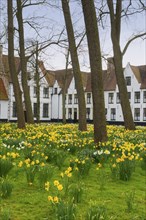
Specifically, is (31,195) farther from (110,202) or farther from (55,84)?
(55,84)

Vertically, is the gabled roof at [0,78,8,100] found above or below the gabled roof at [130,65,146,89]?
below

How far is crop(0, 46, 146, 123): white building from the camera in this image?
59347mm

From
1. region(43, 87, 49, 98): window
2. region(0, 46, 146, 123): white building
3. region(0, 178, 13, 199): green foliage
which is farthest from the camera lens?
region(43, 87, 49, 98): window

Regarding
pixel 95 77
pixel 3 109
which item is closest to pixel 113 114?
pixel 3 109

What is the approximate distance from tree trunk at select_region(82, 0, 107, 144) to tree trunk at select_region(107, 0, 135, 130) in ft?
29.1

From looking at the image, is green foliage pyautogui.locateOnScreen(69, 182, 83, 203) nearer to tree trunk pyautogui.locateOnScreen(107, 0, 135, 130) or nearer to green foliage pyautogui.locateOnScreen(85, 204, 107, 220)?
green foliage pyautogui.locateOnScreen(85, 204, 107, 220)

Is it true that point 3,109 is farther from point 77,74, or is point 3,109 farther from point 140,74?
point 77,74

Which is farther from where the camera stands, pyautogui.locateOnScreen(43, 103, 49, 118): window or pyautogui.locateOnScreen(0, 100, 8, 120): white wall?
pyautogui.locateOnScreen(43, 103, 49, 118): window

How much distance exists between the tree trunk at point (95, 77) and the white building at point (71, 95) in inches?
1719

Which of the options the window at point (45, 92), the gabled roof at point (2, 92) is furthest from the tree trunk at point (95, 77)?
the window at point (45, 92)

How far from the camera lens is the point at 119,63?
805 inches

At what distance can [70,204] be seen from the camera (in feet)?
12.5

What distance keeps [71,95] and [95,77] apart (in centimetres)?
5841

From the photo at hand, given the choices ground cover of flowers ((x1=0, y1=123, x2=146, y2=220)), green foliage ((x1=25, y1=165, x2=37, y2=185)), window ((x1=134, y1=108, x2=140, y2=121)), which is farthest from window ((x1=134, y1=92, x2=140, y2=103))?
green foliage ((x1=25, y1=165, x2=37, y2=185))
